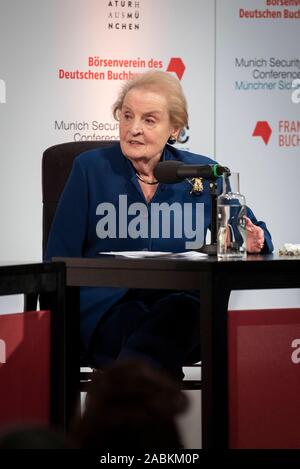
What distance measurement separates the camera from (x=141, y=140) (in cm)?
344

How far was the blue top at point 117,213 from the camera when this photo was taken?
3.17 metres

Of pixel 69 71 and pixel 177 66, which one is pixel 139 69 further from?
pixel 69 71

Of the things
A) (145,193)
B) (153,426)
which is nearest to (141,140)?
(145,193)

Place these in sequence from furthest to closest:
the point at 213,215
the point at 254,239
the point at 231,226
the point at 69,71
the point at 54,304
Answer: the point at 69,71 → the point at 254,239 → the point at 213,215 → the point at 231,226 → the point at 54,304

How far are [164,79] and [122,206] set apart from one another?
1.93 ft

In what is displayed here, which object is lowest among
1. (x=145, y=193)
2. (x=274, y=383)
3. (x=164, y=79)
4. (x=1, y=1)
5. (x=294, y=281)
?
(x=274, y=383)

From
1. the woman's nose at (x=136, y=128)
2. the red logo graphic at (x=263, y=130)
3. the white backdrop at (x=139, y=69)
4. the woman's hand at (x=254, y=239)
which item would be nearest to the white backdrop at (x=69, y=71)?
the white backdrop at (x=139, y=69)

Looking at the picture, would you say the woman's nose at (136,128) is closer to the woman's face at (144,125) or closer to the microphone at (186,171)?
the woman's face at (144,125)

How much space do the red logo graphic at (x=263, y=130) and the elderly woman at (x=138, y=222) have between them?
6.52 feet

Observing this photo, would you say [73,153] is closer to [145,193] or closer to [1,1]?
[145,193]

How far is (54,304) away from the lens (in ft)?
8.21

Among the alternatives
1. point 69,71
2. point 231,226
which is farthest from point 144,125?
point 69,71

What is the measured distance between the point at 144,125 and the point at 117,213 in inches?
17.5
